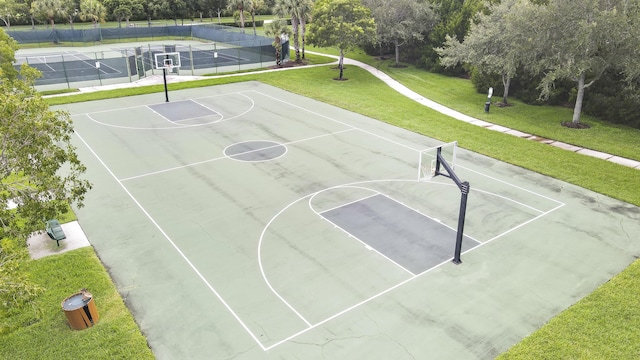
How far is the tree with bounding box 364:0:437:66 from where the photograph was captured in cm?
4003

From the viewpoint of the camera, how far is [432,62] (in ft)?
140

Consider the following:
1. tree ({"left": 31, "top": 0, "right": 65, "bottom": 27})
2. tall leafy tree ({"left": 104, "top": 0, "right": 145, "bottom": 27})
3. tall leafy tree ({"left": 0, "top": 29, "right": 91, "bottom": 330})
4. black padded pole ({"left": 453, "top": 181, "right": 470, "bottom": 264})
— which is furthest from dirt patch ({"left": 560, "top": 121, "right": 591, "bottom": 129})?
tall leafy tree ({"left": 104, "top": 0, "right": 145, "bottom": 27})

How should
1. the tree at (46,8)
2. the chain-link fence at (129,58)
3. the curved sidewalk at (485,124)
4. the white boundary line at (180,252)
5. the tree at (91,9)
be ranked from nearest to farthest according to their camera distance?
the white boundary line at (180,252)
the curved sidewalk at (485,124)
the chain-link fence at (129,58)
the tree at (46,8)
the tree at (91,9)

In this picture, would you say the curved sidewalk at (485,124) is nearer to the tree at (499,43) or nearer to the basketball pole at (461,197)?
the tree at (499,43)

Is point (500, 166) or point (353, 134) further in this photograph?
point (353, 134)

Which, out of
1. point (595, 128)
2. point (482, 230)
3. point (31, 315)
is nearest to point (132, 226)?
point (31, 315)

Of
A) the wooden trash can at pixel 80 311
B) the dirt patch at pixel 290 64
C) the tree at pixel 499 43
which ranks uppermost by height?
the tree at pixel 499 43

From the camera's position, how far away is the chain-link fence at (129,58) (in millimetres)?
35688

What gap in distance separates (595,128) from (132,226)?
81.4ft

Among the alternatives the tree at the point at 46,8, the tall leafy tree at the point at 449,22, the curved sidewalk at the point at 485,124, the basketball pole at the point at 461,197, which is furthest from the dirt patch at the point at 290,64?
the tree at the point at 46,8

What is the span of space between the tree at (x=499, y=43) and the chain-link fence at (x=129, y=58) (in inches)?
770

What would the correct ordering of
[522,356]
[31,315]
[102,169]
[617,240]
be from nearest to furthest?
1. [522,356]
2. [31,315]
3. [617,240]
4. [102,169]

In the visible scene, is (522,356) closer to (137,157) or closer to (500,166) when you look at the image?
(500,166)

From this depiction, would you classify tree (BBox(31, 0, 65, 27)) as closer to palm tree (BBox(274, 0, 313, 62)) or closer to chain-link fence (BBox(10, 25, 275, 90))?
chain-link fence (BBox(10, 25, 275, 90))
